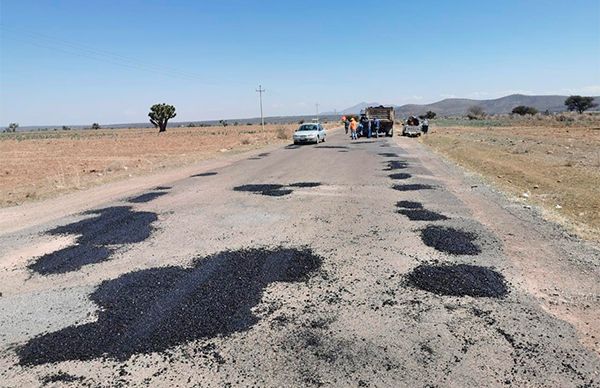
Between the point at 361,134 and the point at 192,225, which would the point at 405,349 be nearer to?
the point at 192,225

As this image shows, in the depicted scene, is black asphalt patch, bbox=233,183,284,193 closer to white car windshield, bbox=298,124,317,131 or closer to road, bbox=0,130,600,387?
road, bbox=0,130,600,387

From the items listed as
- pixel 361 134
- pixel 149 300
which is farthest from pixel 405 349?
pixel 361 134

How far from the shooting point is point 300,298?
508cm

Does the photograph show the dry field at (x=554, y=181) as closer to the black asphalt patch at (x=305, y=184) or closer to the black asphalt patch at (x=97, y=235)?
the black asphalt patch at (x=305, y=184)

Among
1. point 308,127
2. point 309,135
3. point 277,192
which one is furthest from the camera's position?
point 308,127

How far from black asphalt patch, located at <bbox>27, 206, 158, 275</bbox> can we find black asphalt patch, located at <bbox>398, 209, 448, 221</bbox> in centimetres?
500

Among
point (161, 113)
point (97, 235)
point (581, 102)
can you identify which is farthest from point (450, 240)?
point (581, 102)

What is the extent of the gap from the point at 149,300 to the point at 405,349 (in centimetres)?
289

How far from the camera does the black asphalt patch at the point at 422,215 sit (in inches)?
340

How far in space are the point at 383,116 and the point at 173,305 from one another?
36235mm

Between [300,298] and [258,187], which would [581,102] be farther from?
[300,298]

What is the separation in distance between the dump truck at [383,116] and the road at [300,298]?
29.3 meters

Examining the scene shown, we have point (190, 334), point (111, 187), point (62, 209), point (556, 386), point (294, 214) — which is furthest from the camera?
point (111, 187)

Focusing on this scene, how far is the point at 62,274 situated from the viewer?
6043 mm
